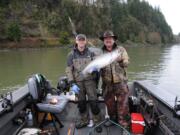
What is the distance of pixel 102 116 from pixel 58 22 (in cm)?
4155

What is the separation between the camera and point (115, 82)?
354 cm

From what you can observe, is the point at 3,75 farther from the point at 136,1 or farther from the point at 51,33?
the point at 136,1

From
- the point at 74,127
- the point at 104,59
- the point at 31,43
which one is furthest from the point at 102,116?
the point at 31,43

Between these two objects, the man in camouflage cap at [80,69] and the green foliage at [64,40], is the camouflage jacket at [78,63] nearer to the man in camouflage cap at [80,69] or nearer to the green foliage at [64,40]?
the man in camouflage cap at [80,69]

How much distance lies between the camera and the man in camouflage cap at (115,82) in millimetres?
3477

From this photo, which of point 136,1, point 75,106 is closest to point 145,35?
point 136,1

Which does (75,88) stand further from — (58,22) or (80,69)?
(58,22)

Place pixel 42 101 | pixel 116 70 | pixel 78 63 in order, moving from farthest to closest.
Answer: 1. pixel 42 101
2. pixel 78 63
3. pixel 116 70

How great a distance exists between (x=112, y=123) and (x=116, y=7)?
6717 cm

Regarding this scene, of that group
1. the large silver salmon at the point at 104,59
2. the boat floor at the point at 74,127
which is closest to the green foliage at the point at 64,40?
the boat floor at the point at 74,127

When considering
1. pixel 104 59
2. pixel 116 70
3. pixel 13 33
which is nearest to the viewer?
pixel 104 59

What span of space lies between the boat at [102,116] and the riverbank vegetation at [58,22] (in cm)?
3168

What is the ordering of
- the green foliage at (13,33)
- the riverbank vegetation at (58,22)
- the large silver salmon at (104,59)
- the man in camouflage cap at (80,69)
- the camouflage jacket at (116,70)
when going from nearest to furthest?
1. the large silver salmon at (104,59)
2. the camouflage jacket at (116,70)
3. the man in camouflage cap at (80,69)
4. the green foliage at (13,33)
5. the riverbank vegetation at (58,22)

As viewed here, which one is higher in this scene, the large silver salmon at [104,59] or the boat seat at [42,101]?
the large silver salmon at [104,59]
